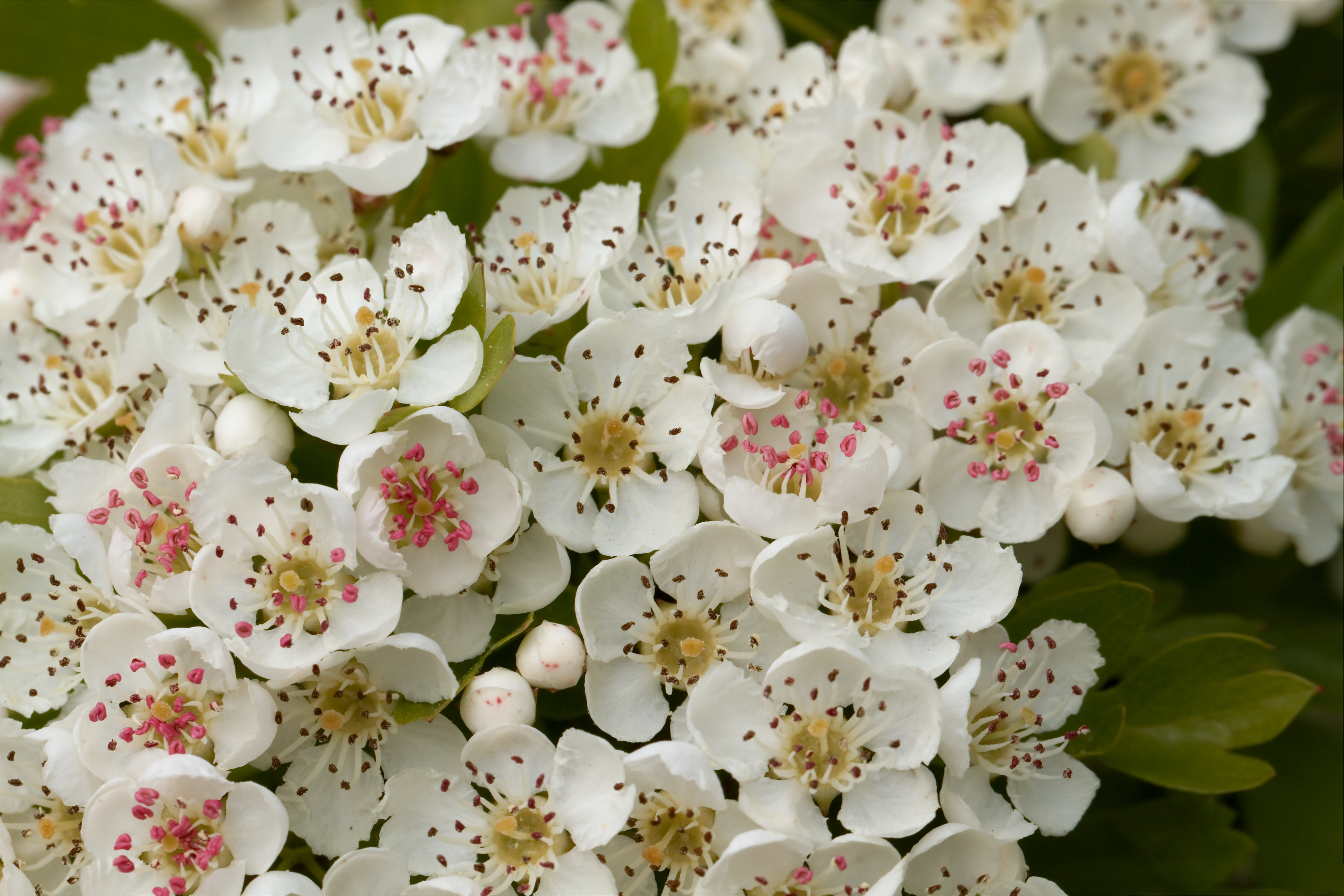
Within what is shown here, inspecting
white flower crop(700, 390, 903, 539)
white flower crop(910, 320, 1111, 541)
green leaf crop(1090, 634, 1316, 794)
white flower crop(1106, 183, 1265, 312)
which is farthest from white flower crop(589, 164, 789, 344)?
green leaf crop(1090, 634, 1316, 794)

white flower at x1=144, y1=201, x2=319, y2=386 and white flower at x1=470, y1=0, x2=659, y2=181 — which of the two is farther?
white flower at x1=470, y1=0, x2=659, y2=181

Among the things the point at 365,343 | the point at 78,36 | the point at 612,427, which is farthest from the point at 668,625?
the point at 78,36

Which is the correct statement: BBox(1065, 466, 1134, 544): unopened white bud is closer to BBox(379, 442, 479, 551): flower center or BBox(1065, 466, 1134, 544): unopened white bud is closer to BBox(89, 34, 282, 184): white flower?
BBox(379, 442, 479, 551): flower center

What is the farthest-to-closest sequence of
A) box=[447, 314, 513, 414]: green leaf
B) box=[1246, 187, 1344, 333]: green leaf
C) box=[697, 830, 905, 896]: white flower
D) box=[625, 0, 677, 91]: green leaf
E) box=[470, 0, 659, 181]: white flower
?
box=[1246, 187, 1344, 333]: green leaf < box=[625, 0, 677, 91]: green leaf < box=[470, 0, 659, 181]: white flower < box=[447, 314, 513, 414]: green leaf < box=[697, 830, 905, 896]: white flower

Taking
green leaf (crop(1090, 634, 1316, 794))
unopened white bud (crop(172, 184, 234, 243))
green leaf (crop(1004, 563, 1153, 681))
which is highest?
unopened white bud (crop(172, 184, 234, 243))

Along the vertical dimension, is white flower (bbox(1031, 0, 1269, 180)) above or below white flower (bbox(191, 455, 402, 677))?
above

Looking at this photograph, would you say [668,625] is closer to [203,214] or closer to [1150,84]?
[203,214]
